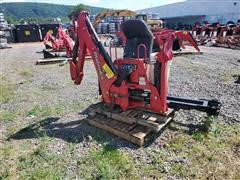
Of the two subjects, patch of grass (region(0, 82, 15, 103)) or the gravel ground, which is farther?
patch of grass (region(0, 82, 15, 103))

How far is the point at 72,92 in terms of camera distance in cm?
674

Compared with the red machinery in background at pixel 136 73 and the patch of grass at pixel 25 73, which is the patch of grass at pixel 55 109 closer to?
the red machinery in background at pixel 136 73

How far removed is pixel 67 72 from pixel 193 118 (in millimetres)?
5815

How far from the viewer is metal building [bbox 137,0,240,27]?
43.5 meters

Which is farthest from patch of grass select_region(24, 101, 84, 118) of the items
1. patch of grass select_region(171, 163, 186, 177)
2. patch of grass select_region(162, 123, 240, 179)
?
patch of grass select_region(171, 163, 186, 177)

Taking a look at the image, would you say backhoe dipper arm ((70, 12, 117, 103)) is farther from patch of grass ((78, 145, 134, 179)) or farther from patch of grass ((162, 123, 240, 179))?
patch of grass ((162, 123, 240, 179))

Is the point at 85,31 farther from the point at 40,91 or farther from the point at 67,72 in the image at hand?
the point at 67,72

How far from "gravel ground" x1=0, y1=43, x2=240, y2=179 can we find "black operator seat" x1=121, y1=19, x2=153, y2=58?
4.49 ft

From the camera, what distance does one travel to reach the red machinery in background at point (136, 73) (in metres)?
4.13

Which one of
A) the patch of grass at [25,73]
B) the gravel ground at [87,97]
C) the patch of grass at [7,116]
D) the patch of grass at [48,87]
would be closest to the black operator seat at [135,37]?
the gravel ground at [87,97]

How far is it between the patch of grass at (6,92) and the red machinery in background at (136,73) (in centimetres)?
272

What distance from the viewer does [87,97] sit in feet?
20.6

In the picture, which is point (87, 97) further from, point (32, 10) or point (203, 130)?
point (32, 10)

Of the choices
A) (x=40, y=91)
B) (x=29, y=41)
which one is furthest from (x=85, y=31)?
(x=29, y=41)
